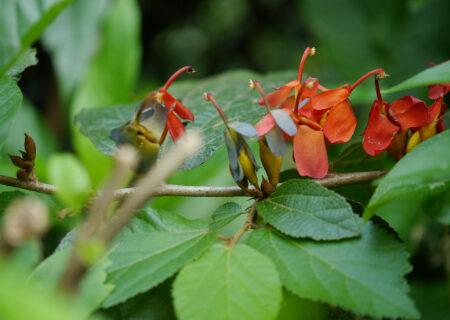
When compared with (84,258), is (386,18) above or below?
below

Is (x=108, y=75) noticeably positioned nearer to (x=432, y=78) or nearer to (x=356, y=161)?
(x=356, y=161)

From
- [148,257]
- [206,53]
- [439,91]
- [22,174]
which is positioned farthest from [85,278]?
[206,53]

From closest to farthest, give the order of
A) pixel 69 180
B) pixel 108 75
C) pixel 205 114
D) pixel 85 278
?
pixel 69 180 < pixel 85 278 < pixel 205 114 < pixel 108 75

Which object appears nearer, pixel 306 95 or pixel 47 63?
pixel 306 95

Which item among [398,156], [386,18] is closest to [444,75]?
[398,156]

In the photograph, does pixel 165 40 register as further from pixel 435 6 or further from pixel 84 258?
pixel 84 258

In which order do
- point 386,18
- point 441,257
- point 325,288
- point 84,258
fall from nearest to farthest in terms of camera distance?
point 84,258, point 325,288, point 441,257, point 386,18
